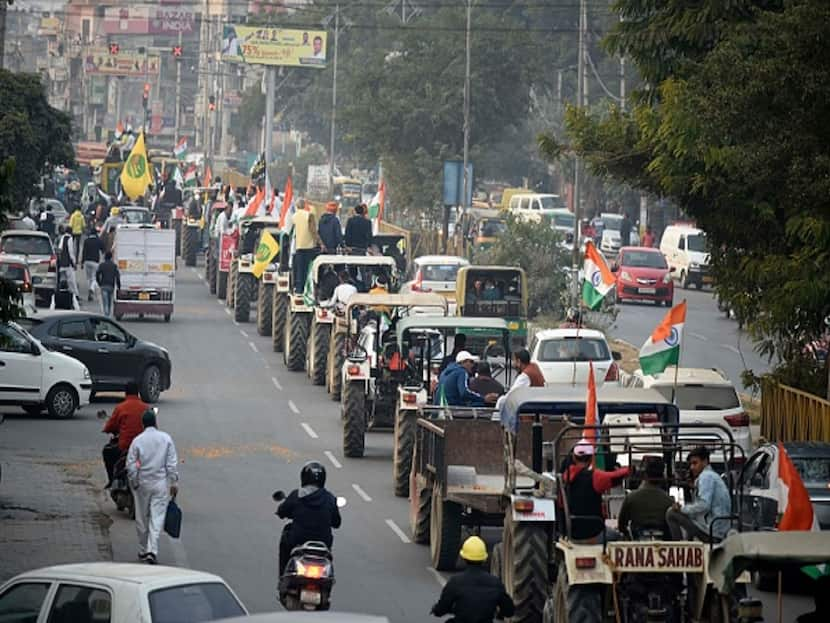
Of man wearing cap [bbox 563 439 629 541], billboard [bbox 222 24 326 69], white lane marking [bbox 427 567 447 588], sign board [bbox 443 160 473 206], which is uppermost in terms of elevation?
billboard [bbox 222 24 326 69]

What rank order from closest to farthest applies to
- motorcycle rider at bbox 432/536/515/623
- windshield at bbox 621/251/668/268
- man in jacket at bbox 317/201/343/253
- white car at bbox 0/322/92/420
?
1. motorcycle rider at bbox 432/536/515/623
2. white car at bbox 0/322/92/420
3. man in jacket at bbox 317/201/343/253
4. windshield at bbox 621/251/668/268

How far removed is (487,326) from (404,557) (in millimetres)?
6641

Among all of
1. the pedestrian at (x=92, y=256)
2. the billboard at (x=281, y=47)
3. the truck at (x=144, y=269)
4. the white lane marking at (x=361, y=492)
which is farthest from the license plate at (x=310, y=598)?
the billboard at (x=281, y=47)

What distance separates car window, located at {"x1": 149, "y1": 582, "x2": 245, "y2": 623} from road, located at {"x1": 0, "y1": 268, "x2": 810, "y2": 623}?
5013mm

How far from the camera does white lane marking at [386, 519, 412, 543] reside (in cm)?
2289

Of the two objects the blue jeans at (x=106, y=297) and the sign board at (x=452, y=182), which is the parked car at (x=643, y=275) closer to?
the sign board at (x=452, y=182)

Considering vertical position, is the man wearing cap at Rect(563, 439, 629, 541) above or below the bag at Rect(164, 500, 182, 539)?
above

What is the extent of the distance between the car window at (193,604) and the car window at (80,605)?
0.30 metres

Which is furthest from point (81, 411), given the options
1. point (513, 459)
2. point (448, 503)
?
point (513, 459)

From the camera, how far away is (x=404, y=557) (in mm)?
21766

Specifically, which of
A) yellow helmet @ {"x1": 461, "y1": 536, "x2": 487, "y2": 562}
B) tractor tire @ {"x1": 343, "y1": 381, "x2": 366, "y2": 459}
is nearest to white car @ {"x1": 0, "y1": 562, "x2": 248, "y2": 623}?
yellow helmet @ {"x1": 461, "y1": 536, "x2": 487, "y2": 562}

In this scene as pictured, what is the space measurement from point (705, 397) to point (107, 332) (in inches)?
417

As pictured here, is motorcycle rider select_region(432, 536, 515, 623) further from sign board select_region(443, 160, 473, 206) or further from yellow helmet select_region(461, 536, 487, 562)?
sign board select_region(443, 160, 473, 206)

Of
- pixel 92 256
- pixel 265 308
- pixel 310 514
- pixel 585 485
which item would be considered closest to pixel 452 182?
pixel 92 256
